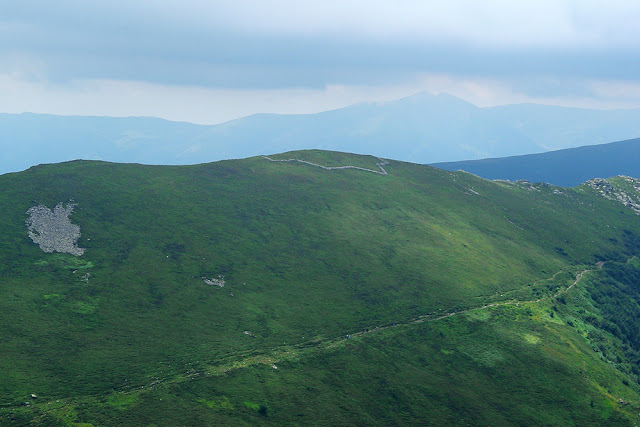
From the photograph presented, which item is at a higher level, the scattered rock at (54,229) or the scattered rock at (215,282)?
the scattered rock at (54,229)

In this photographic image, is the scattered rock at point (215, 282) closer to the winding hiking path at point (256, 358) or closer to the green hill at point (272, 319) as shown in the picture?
the green hill at point (272, 319)

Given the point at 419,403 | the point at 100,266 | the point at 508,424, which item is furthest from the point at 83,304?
the point at 508,424

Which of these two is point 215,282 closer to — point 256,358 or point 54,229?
point 256,358

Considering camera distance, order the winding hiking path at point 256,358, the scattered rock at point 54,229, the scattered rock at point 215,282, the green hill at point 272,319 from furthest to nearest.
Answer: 1. the scattered rock at point 215,282
2. the scattered rock at point 54,229
3. the winding hiking path at point 256,358
4. the green hill at point 272,319

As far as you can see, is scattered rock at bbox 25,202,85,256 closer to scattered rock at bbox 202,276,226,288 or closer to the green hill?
the green hill

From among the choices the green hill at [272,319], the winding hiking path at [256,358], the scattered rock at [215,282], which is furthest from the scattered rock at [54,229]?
the winding hiking path at [256,358]

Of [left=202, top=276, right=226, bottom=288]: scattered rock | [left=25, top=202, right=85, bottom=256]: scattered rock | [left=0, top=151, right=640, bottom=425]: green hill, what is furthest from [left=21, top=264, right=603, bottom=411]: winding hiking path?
[left=25, top=202, right=85, bottom=256]: scattered rock

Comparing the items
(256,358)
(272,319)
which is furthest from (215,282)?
(256,358)

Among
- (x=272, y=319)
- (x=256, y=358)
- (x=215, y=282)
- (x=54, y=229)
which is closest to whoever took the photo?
(x=256, y=358)

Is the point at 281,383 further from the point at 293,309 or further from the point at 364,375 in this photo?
the point at 293,309
